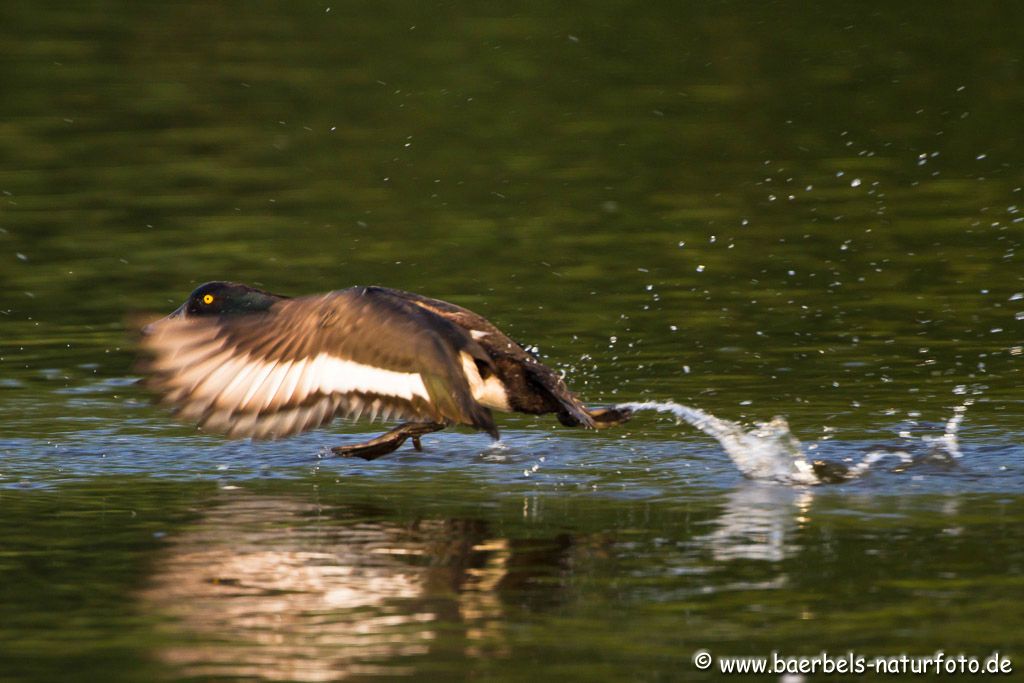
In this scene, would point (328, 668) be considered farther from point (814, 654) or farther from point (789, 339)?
point (789, 339)

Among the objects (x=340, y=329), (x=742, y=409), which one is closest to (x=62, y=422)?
(x=340, y=329)

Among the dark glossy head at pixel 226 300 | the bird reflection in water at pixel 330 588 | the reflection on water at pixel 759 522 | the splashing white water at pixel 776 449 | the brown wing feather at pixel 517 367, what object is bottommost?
the bird reflection in water at pixel 330 588

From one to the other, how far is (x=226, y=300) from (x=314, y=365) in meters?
1.46

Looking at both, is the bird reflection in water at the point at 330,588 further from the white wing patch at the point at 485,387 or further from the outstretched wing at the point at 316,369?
the white wing patch at the point at 485,387

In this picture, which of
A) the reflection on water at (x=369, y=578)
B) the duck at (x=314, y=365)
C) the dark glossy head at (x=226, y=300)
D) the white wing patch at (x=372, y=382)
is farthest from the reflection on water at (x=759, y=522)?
the dark glossy head at (x=226, y=300)

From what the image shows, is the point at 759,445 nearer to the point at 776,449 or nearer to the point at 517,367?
the point at 776,449

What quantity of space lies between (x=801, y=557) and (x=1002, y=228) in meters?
9.03

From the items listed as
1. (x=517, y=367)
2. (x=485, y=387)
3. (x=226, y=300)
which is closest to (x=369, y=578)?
(x=485, y=387)

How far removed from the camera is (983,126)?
21.3 meters

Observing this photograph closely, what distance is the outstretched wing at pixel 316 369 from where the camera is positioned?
905 cm

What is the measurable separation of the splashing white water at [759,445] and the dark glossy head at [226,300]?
6.41 ft

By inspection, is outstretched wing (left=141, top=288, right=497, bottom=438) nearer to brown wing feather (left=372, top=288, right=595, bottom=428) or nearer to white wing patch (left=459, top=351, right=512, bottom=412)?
white wing patch (left=459, top=351, right=512, bottom=412)

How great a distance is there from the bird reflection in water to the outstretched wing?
525 mm

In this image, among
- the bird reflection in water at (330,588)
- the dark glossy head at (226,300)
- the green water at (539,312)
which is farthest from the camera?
the dark glossy head at (226,300)
